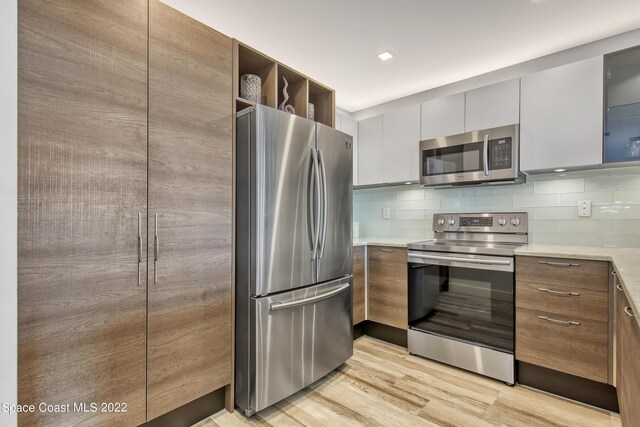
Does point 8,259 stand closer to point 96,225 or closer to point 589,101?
point 96,225

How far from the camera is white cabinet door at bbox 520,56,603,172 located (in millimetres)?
2115

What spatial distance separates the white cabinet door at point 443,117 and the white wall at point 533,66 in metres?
0.42

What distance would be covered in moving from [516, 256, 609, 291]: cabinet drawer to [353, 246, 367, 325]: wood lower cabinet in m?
1.22

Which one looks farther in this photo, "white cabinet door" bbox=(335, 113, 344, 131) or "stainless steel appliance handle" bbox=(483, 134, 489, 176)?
"white cabinet door" bbox=(335, 113, 344, 131)

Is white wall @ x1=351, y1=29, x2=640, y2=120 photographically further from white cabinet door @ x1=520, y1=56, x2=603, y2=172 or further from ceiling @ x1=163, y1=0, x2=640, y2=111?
white cabinet door @ x1=520, y1=56, x2=603, y2=172

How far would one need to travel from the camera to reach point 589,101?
213 centimetres

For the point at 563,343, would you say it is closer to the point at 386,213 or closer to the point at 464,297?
the point at 464,297

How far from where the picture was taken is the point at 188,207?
163cm

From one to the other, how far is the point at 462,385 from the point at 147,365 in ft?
6.56

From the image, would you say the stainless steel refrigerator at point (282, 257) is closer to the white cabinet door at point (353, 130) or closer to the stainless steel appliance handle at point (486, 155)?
the white cabinet door at point (353, 130)

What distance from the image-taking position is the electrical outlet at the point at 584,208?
2.35 metres

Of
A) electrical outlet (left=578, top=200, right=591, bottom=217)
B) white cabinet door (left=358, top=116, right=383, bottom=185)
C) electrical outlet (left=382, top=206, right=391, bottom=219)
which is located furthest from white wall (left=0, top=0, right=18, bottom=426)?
electrical outlet (left=578, top=200, right=591, bottom=217)

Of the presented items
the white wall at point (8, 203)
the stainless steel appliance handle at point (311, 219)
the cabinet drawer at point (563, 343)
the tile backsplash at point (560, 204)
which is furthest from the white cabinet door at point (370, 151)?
the white wall at point (8, 203)

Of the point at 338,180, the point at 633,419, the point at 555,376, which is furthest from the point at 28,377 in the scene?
the point at 555,376
